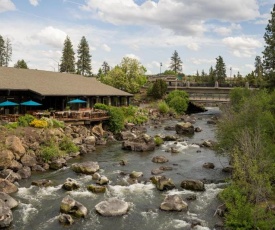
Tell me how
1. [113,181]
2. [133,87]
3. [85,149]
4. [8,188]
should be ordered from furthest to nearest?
[133,87]
[85,149]
[113,181]
[8,188]

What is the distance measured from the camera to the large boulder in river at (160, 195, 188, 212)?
816 inches

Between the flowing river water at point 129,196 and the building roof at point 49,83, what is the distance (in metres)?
13.9

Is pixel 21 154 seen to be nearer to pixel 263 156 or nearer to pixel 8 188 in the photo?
pixel 8 188

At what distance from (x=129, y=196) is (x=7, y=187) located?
28.8 ft

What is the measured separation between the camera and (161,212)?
67.5ft

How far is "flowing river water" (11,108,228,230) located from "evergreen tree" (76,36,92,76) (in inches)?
2945

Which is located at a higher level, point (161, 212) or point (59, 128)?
point (59, 128)

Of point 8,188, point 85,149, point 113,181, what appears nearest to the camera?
point 8,188

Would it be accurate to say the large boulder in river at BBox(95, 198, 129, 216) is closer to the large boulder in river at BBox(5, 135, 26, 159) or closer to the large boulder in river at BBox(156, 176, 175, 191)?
the large boulder in river at BBox(156, 176, 175, 191)

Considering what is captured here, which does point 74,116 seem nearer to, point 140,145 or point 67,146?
point 67,146

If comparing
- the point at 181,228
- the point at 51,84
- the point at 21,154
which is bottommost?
the point at 181,228

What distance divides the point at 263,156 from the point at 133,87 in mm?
68662

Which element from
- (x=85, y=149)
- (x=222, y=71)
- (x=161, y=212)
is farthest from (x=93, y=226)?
(x=222, y=71)

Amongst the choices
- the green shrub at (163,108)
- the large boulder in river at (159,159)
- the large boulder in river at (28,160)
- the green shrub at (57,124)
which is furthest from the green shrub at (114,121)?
the green shrub at (163,108)
